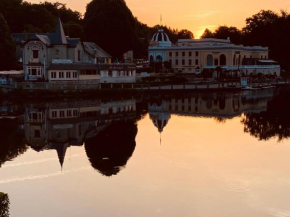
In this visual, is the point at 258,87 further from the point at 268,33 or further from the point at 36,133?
the point at 36,133

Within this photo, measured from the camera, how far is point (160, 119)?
132 ft

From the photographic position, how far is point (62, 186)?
20.7 meters

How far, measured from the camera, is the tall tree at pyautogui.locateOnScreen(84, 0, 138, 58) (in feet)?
246

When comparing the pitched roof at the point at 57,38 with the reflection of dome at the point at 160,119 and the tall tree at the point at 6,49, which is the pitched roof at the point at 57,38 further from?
the reflection of dome at the point at 160,119

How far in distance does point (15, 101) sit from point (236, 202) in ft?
122

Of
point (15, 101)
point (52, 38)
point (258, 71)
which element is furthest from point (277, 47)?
point (15, 101)

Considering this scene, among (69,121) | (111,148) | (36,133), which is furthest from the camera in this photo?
(69,121)

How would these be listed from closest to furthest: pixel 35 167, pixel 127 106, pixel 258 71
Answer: pixel 35 167
pixel 127 106
pixel 258 71

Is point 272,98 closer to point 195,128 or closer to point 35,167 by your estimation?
point 195,128

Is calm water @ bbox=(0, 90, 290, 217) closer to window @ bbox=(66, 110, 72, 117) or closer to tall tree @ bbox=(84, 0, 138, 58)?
window @ bbox=(66, 110, 72, 117)

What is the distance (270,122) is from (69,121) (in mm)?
16041

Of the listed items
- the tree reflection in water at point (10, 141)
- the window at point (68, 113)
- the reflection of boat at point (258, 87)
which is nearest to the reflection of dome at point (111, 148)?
the tree reflection in water at point (10, 141)

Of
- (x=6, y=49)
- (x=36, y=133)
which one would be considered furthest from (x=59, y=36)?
(x=36, y=133)

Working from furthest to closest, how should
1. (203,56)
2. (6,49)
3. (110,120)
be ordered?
1. (203,56)
2. (6,49)
3. (110,120)
